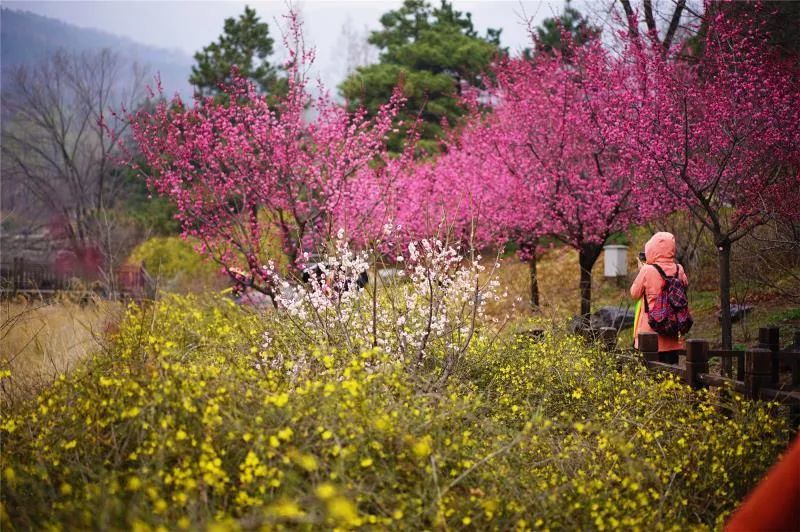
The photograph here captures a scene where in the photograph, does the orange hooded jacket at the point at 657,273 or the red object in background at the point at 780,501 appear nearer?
the red object in background at the point at 780,501

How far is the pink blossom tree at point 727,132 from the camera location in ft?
23.5

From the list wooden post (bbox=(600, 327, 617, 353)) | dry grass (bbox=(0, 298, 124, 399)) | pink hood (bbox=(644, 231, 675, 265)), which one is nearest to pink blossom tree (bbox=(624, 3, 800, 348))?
pink hood (bbox=(644, 231, 675, 265))

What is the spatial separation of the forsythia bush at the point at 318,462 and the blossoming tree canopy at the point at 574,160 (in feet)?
20.9

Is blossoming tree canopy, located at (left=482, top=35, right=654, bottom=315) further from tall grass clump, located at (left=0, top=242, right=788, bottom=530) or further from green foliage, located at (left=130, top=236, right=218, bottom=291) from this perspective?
green foliage, located at (left=130, top=236, right=218, bottom=291)

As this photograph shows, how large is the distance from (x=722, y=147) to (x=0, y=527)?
313 inches

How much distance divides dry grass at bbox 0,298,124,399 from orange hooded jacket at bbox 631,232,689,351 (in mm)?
4822

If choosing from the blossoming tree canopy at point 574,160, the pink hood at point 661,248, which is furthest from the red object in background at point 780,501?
the blossoming tree canopy at point 574,160

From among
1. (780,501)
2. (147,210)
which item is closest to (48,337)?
(780,501)

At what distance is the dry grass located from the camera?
5617 mm

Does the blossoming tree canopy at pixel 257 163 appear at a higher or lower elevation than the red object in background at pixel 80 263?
higher

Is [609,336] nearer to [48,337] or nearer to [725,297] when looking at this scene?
[725,297]

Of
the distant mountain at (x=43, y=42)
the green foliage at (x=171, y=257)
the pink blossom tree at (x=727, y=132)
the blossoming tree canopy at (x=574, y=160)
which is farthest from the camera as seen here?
the distant mountain at (x=43, y=42)

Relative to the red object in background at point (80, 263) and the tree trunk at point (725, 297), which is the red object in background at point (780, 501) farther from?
the red object in background at point (80, 263)

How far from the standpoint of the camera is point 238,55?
86.5ft
